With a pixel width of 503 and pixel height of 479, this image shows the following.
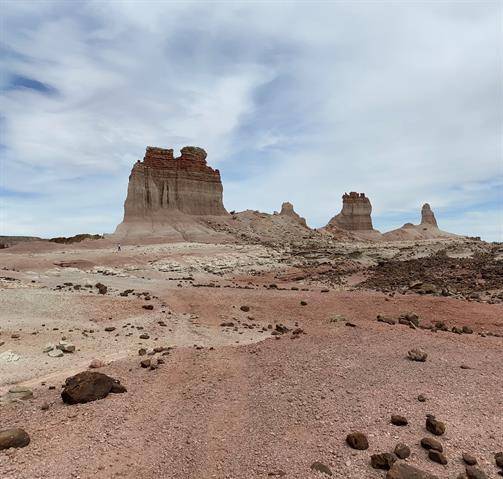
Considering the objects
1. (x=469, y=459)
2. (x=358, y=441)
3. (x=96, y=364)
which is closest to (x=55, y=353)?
(x=96, y=364)

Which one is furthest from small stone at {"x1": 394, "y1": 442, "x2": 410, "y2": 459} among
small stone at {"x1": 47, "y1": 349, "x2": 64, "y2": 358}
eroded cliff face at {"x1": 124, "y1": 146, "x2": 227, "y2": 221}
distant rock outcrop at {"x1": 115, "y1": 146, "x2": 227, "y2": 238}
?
eroded cliff face at {"x1": 124, "y1": 146, "x2": 227, "y2": 221}

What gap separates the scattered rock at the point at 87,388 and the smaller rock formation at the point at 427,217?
122 m

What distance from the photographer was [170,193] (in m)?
68.1

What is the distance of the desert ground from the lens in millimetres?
5505

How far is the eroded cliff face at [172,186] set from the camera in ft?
210

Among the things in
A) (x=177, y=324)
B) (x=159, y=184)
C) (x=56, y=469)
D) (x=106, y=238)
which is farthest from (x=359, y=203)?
(x=56, y=469)

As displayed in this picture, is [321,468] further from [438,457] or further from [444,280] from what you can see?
[444,280]

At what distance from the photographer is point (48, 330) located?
11219mm

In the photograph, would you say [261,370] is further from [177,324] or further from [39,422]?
[177,324]

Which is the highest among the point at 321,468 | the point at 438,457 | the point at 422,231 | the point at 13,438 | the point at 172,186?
the point at 172,186

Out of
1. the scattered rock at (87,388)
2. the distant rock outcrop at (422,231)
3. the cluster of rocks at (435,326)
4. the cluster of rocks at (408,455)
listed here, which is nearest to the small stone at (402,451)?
the cluster of rocks at (408,455)

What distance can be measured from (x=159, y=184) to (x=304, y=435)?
64.7 metres

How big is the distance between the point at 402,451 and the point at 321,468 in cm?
107

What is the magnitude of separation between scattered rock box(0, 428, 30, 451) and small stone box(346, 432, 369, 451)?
14.0 ft
